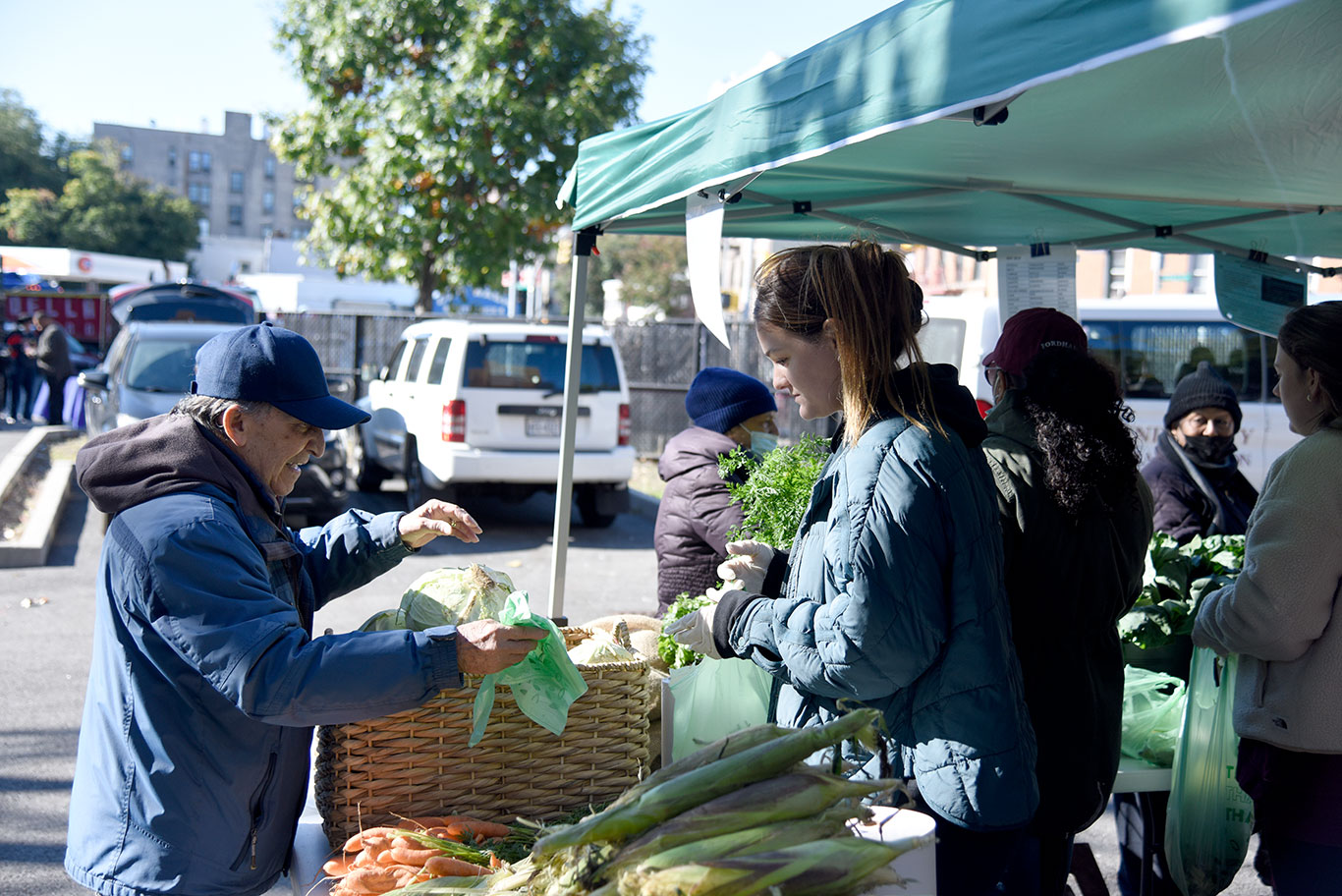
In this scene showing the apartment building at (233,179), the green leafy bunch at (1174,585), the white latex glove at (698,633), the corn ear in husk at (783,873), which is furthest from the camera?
the apartment building at (233,179)

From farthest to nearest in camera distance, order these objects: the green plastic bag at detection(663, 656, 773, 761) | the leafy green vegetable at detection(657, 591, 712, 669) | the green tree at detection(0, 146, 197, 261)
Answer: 1. the green tree at detection(0, 146, 197, 261)
2. the leafy green vegetable at detection(657, 591, 712, 669)
3. the green plastic bag at detection(663, 656, 773, 761)

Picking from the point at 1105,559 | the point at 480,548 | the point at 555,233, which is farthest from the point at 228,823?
the point at 555,233

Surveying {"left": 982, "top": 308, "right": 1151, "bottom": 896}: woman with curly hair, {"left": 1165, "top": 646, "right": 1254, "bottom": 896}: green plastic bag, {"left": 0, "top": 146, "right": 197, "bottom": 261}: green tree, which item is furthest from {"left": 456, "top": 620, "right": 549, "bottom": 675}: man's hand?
{"left": 0, "top": 146, "right": 197, "bottom": 261}: green tree

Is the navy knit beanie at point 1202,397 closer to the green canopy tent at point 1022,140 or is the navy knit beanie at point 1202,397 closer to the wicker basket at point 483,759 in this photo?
the green canopy tent at point 1022,140

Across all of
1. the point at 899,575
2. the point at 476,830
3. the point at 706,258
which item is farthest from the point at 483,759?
the point at 706,258

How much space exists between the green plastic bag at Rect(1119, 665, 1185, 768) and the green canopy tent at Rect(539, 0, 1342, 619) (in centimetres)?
170

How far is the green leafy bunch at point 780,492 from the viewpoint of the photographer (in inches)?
114

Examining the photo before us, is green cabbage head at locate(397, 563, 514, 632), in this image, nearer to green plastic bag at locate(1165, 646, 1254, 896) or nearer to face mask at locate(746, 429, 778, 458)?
face mask at locate(746, 429, 778, 458)

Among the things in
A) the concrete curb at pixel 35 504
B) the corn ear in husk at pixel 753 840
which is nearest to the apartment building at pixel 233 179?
the concrete curb at pixel 35 504

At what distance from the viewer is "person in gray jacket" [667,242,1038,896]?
75.3 inches

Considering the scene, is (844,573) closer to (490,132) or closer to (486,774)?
(486,774)

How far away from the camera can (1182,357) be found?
36.0 ft

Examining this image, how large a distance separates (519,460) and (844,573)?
870 cm

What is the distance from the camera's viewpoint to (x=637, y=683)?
92.7 inches
